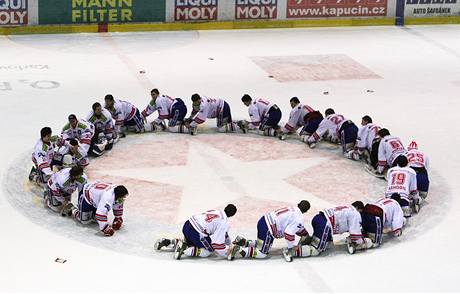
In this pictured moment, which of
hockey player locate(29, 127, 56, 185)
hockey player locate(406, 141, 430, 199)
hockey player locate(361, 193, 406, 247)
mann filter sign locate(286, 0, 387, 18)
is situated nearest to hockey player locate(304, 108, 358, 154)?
hockey player locate(406, 141, 430, 199)

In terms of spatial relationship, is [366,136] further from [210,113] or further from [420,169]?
[210,113]

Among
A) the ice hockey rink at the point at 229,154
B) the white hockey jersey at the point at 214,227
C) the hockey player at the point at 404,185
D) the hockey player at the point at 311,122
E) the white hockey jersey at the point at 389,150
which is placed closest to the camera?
the ice hockey rink at the point at 229,154

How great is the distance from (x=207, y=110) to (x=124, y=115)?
1421mm

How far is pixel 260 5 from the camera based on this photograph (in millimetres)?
25734

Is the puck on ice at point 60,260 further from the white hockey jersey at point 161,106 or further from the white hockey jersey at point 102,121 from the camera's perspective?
the white hockey jersey at point 161,106

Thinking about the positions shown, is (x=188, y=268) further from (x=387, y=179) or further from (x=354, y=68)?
(x=354, y=68)

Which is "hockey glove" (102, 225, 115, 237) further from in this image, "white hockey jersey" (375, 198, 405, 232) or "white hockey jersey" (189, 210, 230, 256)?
"white hockey jersey" (375, 198, 405, 232)

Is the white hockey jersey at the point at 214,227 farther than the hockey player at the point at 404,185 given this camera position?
No

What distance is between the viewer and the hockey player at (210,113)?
58.2 feet

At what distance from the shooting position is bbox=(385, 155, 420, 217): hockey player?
572 inches

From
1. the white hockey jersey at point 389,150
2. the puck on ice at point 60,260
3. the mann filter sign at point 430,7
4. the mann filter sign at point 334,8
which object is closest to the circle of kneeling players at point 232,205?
the white hockey jersey at point 389,150

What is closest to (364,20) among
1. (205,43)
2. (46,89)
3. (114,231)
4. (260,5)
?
(260,5)

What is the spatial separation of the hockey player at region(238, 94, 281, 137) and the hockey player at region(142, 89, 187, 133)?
113 cm

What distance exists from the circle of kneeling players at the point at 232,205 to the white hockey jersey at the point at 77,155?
0.02 metres
